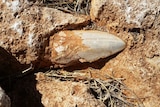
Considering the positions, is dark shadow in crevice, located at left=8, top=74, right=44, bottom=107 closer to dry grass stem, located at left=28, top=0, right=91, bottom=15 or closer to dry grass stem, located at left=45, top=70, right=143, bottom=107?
dry grass stem, located at left=45, top=70, right=143, bottom=107

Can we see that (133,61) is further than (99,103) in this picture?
Yes

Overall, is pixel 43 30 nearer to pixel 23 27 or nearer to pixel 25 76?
pixel 23 27

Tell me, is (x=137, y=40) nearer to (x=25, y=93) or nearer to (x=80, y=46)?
(x=80, y=46)

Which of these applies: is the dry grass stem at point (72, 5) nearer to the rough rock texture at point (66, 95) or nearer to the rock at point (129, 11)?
the rock at point (129, 11)

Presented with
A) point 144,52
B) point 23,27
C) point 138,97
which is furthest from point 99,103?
point 23,27

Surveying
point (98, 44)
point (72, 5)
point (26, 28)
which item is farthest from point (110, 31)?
point (26, 28)

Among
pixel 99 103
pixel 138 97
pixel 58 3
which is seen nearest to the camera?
pixel 99 103
